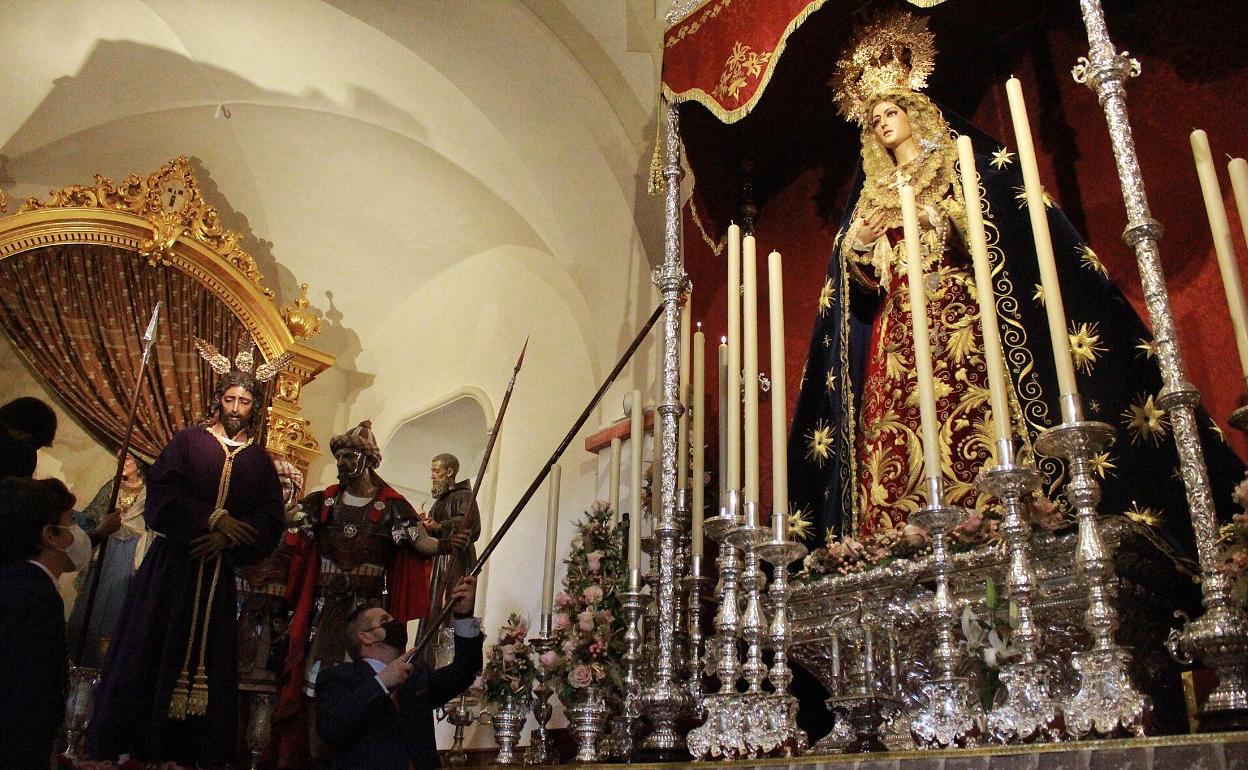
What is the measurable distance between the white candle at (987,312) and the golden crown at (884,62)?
1213 millimetres

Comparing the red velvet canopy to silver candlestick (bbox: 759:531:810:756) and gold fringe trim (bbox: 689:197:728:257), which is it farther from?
silver candlestick (bbox: 759:531:810:756)

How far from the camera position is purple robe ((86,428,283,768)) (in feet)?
12.1

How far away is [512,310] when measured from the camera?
7086 millimetres

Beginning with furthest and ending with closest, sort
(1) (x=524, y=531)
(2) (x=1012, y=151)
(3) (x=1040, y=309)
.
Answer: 1. (1) (x=524, y=531)
2. (2) (x=1012, y=151)
3. (3) (x=1040, y=309)

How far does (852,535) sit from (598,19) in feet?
11.3

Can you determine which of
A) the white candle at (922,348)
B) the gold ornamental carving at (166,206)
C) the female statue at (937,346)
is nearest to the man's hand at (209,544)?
the female statue at (937,346)

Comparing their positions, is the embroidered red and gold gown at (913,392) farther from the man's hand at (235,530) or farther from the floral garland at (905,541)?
the man's hand at (235,530)

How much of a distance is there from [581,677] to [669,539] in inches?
25.8

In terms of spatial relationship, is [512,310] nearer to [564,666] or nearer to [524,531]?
[524,531]

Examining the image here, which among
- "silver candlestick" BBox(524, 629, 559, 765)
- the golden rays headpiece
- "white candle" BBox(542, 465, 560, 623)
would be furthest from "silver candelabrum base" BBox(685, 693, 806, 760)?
the golden rays headpiece

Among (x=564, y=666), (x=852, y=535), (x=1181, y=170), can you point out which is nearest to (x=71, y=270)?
(x=564, y=666)

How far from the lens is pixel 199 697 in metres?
3.81

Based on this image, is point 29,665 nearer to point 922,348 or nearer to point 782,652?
point 782,652

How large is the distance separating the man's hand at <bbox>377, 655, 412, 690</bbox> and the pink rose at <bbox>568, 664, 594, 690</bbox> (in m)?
0.57
